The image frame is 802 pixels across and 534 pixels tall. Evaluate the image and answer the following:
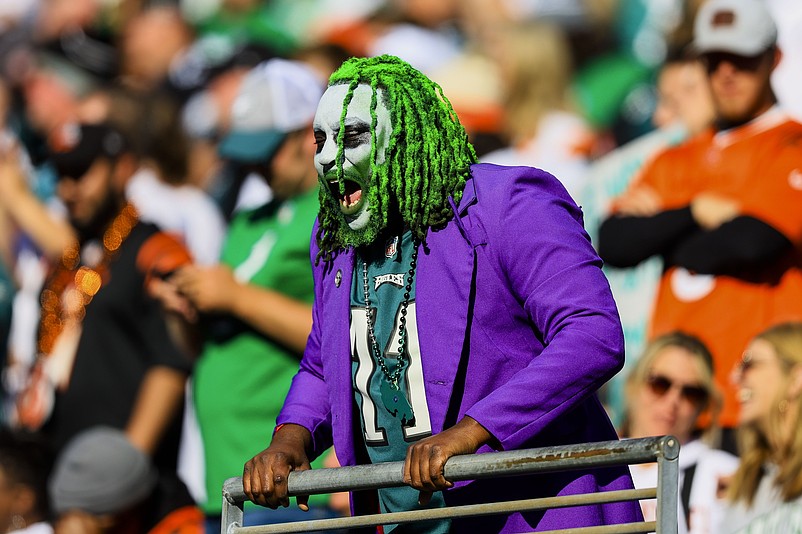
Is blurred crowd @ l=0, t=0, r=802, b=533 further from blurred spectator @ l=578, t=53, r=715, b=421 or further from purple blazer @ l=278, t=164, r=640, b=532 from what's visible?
purple blazer @ l=278, t=164, r=640, b=532

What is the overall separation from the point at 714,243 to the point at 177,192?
314 cm

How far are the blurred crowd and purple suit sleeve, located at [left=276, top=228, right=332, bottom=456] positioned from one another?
1607mm

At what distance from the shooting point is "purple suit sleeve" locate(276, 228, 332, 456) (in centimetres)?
333

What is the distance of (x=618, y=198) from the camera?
571 cm

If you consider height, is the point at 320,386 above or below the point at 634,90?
below

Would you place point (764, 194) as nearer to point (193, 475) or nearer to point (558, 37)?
point (558, 37)

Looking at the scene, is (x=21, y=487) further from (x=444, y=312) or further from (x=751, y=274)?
(x=444, y=312)

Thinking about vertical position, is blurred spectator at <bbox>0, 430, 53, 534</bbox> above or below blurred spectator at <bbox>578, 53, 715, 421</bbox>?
below

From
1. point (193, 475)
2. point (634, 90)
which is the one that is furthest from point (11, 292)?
point (634, 90)

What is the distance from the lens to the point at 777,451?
15.6 ft

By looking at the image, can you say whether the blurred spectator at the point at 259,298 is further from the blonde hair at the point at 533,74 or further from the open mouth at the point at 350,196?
the open mouth at the point at 350,196

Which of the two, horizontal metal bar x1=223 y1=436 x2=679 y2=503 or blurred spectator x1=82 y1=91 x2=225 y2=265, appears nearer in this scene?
horizontal metal bar x1=223 y1=436 x2=679 y2=503

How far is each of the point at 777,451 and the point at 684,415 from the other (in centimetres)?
44

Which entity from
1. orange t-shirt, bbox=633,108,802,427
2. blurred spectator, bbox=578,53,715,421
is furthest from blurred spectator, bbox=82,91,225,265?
orange t-shirt, bbox=633,108,802,427
